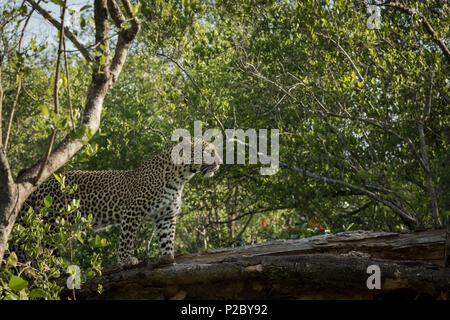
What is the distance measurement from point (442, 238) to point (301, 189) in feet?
11.2

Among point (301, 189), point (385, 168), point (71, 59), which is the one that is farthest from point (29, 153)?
point (385, 168)

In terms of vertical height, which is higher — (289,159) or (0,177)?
(289,159)

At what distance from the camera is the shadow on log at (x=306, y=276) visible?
15.6 feet

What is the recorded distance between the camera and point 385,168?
8.45 metres

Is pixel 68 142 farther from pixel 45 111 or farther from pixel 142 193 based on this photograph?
pixel 142 193

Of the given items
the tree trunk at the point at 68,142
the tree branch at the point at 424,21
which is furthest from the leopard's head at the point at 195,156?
the tree branch at the point at 424,21

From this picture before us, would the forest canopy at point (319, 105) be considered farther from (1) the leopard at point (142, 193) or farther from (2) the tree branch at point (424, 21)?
(1) the leopard at point (142, 193)

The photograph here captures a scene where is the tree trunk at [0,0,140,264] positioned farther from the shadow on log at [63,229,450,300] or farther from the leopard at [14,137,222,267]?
the leopard at [14,137,222,267]

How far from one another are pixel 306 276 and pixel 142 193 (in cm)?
339

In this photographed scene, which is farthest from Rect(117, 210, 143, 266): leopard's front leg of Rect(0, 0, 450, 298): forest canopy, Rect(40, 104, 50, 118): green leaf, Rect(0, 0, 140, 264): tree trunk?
Rect(40, 104, 50, 118): green leaf

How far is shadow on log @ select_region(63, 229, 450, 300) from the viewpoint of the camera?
4.76 meters

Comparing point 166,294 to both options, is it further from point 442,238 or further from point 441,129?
point 441,129

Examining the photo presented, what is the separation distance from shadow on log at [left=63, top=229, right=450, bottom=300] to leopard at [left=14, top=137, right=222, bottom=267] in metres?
1.63
